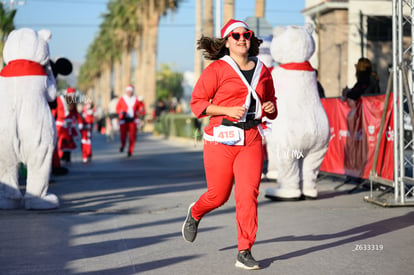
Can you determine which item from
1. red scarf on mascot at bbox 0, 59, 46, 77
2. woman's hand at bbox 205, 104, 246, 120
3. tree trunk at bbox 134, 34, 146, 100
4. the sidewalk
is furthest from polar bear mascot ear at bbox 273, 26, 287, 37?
tree trunk at bbox 134, 34, 146, 100

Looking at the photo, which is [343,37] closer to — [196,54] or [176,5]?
[196,54]

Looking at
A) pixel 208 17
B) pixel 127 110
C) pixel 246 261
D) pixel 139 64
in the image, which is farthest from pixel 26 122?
pixel 139 64

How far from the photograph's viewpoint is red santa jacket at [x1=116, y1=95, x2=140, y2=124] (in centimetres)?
1952

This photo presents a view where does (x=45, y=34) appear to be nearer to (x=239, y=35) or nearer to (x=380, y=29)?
(x=239, y=35)

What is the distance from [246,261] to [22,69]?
4.43 metres

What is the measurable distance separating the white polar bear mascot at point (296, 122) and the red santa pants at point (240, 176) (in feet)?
11.3

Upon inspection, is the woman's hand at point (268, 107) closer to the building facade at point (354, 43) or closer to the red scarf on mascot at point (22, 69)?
the red scarf on mascot at point (22, 69)

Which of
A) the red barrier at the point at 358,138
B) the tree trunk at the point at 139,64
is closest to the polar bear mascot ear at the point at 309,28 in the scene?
the red barrier at the point at 358,138

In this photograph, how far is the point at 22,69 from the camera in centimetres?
901

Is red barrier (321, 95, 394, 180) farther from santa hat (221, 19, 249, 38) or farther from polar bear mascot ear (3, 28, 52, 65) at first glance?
polar bear mascot ear (3, 28, 52, 65)

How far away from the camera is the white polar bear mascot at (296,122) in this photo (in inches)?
374

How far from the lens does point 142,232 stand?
7582 millimetres

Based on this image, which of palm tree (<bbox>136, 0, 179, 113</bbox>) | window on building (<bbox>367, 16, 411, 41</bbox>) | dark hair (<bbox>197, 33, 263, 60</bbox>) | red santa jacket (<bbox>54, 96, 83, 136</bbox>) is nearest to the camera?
dark hair (<bbox>197, 33, 263, 60</bbox>)

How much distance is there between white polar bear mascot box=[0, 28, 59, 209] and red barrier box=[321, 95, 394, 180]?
14.0 feet
